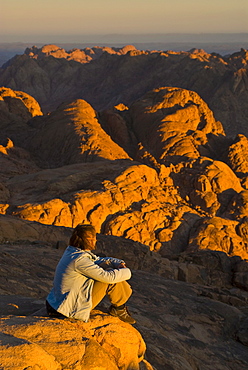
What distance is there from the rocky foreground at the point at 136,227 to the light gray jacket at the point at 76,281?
0.67 ft

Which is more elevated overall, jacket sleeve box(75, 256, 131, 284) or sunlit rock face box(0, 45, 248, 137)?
jacket sleeve box(75, 256, 131, 284)

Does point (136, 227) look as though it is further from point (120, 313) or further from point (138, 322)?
point (120, 313)

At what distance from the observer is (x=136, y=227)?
1032 inches

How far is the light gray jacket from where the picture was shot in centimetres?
611

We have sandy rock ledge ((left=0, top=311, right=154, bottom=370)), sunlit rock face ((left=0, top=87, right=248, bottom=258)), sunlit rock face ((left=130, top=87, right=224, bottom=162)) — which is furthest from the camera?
sunlit rock face ((left=130, top=87, right=224, bottom=162))

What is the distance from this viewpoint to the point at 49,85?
433 ft

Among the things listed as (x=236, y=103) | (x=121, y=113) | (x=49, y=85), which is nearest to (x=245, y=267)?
(x=121, y=113)

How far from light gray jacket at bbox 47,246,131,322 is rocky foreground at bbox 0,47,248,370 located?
0.67 feet

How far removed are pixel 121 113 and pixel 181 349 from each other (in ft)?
157

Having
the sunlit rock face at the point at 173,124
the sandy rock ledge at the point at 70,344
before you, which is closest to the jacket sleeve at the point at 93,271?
the sandy rock ledge at the point at 70,344

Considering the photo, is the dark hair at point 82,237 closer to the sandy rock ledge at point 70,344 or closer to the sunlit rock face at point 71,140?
the sandy rock ledge at point 70,344

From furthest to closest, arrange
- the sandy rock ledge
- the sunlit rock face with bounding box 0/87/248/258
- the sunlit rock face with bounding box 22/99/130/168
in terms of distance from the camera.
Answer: the sunlit rock face with bounding box 22/99/130/168 < the sunlit rock face with bounding box 0/87/248/258 < the sandy rock ledge

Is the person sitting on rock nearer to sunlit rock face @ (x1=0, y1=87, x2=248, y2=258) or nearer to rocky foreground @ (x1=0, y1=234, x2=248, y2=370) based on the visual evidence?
rocky foreground @ (x1=0, y1=234, x2=248, y2=370)

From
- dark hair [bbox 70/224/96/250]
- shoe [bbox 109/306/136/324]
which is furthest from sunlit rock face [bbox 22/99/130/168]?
dark hair [bbox 70/224/96/250]
